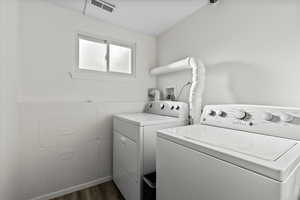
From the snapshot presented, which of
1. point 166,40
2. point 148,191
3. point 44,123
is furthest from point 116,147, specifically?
point 166,40

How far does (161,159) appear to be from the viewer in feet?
3.12

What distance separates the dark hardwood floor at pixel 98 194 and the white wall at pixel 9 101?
1.77ft

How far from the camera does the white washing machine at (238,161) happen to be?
1.64ft

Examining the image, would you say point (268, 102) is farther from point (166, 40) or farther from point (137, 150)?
point (166, 40)

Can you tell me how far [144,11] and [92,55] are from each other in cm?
93

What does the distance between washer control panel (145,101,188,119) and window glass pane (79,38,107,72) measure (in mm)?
904

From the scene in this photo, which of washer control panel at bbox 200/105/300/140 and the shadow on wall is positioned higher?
the shadow on wall

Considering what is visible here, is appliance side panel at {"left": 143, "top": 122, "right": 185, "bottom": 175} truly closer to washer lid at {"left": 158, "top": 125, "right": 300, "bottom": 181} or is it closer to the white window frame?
washer lid at {"left": 158, "top": 125, "right": 300, "bottom": 181}

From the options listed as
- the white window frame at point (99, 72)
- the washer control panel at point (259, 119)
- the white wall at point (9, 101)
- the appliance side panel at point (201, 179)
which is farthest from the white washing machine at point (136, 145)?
the white wall at point (9, 101)

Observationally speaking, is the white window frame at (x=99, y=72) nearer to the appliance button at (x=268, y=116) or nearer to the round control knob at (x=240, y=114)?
the round control knob at (x=240, y=114)

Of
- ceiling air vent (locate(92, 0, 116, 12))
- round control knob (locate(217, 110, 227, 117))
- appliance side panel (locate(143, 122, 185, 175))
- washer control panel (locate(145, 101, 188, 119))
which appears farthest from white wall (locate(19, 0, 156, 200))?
→ round control knob (locate(217, 110, 227, 117))

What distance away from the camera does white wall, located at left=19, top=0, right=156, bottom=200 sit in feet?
4.79

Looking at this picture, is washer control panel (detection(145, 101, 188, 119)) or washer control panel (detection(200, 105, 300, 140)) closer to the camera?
washer control panel (detection(200, 105, 300, 140))

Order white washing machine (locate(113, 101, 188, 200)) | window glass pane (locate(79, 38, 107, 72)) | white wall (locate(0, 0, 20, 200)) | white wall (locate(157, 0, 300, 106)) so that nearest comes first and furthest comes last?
white wall (locate(157, 0, 300, 106)), white wall (locate(0, 0, 20, 200)), white washing machine (locate(113, 101, 188, 200)), window glass pane (locate(79, 38, 107, 72))
